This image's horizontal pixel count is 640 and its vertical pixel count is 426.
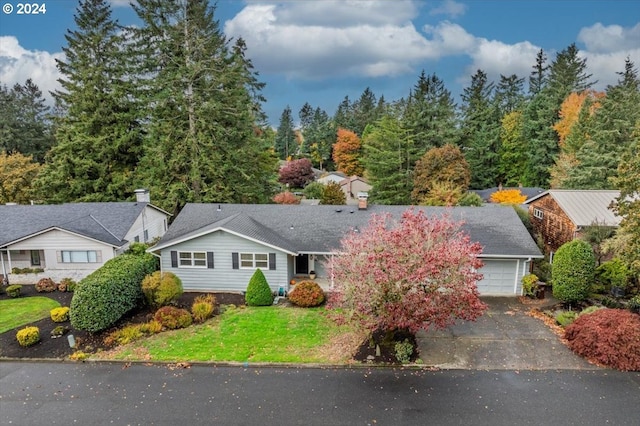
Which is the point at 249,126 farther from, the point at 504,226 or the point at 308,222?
the point at 504,226

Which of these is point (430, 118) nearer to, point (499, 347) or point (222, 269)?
point (222, 269)

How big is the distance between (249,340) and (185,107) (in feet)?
70.8

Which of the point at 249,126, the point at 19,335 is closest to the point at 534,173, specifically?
the point at 249,126

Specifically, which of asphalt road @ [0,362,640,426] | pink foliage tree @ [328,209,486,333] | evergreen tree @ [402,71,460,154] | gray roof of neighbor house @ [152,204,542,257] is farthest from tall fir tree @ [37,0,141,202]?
evergreen tree @ [402,71,460,154]

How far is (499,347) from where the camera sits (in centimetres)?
1471

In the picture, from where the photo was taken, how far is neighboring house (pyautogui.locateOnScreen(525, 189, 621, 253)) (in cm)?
2214

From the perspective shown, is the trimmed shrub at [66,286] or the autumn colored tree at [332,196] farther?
the autumn colored tree at [332,196]

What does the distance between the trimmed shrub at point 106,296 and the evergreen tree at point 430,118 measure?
33.0 metres

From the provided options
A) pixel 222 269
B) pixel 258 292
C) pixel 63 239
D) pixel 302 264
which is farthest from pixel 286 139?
pixel 258 292

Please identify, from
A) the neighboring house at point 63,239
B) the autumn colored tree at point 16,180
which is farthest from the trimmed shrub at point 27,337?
the autumn colored tree at point 16,180

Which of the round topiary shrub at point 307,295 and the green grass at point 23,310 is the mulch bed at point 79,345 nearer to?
the green grass at point 23,310

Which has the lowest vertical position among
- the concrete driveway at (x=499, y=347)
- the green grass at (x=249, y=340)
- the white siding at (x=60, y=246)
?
the concrete driveway at (x=499, y=347)

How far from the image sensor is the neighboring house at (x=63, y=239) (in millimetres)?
22203

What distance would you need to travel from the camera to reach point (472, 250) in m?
13.0
